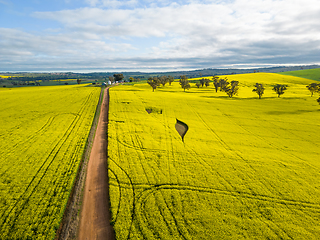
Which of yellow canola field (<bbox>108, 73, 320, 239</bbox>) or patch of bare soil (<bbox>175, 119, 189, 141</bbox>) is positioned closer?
yellow canola field (<bbox>108, 73, 320, 239</bbox>)

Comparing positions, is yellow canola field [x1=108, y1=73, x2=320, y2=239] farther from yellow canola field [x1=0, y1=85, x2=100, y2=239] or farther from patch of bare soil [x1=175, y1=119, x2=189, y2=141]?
yellow canola field [x1=0, y1=85, x2=100, y2=239]

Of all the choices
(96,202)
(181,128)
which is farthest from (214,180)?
(181,128)

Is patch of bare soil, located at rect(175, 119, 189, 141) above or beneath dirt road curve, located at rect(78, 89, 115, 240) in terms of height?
above

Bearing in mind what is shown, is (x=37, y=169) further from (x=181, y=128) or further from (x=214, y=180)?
(x=181, y=128)

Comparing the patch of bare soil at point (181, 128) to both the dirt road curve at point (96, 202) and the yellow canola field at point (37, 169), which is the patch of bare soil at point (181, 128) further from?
the yellow canola field at point (37, 169)

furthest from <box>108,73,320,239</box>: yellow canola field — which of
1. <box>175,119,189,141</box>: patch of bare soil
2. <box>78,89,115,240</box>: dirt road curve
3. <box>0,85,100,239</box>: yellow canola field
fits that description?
<box>0,85,100,239</box>: yellow canola field

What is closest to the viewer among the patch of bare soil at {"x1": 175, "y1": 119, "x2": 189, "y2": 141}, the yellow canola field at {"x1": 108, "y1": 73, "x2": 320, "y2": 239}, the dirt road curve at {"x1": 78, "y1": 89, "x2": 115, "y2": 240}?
the dirt road curve at {"x1": 78, "y1": 89, "x2": 115, "y2": 240}
